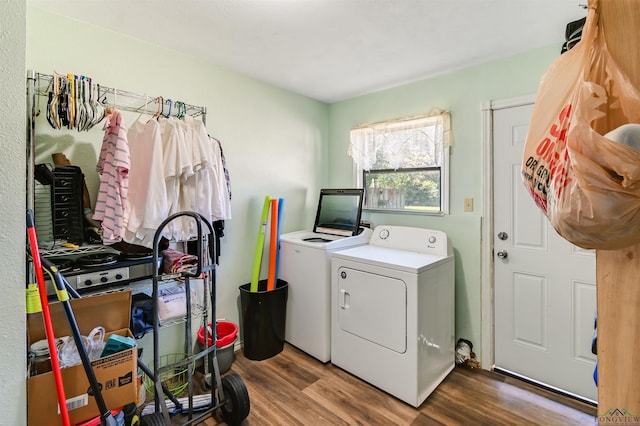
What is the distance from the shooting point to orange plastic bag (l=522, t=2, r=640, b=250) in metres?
0.42

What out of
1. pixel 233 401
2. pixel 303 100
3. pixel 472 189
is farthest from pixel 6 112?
pixel 472 189

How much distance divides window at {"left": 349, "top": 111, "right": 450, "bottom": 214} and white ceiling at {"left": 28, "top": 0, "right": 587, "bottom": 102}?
0.49 metres

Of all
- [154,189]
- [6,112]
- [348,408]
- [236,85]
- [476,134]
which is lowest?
[348,408]

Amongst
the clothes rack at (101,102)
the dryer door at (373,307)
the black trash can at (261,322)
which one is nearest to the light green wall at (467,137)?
the dryer door at (373,307)

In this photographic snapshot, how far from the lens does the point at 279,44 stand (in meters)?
2.12

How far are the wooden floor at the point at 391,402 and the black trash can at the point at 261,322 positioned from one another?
178 millimetres

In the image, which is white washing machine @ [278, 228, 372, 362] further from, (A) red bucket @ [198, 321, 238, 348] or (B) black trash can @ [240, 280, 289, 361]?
(A) red bucket @ [198, 321, 238, 348]

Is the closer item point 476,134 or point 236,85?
point 476,134

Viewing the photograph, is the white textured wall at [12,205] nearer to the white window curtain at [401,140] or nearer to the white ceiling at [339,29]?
the white ceiling at [339,29]

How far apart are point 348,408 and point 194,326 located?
4.33ft

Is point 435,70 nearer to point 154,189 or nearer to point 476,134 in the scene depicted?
point 476,134

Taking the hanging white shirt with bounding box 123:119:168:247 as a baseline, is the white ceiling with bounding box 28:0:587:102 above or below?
above

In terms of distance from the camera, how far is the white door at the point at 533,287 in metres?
2.02

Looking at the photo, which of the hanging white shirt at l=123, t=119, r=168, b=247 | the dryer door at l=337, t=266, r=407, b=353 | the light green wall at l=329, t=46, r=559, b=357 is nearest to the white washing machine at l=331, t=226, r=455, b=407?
the dryer door at l=337, t=266, r=407, b=353
